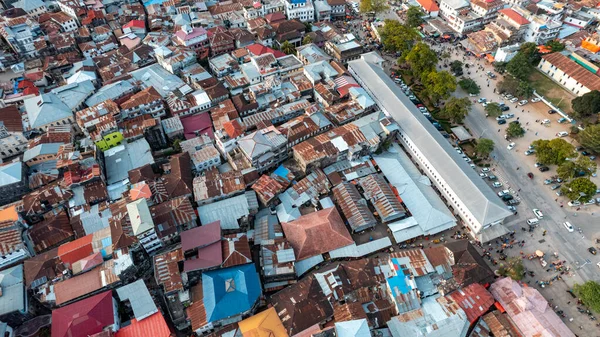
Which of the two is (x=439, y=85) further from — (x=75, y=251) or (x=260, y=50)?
(x=75, y=251)

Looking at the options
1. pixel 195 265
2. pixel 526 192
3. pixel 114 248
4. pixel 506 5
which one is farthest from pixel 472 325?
pixel 506 5

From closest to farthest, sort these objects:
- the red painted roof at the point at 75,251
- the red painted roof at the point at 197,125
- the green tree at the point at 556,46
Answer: the red painted roof at the point at 75,251 < the red painted roof at the point at 197,125 < the green tree at the point at 556,46

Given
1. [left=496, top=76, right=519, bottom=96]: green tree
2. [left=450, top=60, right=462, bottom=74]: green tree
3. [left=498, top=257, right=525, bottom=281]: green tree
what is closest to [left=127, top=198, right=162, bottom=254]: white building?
[left=498, top=257, right=525, bottom=281]: green tree

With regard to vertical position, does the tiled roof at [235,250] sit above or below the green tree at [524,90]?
below

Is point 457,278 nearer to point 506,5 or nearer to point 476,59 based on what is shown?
point 476,59

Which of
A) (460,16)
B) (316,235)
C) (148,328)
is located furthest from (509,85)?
(148,328)

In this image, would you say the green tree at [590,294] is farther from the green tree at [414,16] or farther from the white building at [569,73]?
the green tree at [414,16]

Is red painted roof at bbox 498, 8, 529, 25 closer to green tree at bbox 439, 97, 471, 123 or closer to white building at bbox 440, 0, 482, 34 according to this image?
white building at bbox 440, 0, 482, 34

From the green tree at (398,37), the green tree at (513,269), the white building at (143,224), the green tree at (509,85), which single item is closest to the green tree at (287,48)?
the green tree at (398,37)
